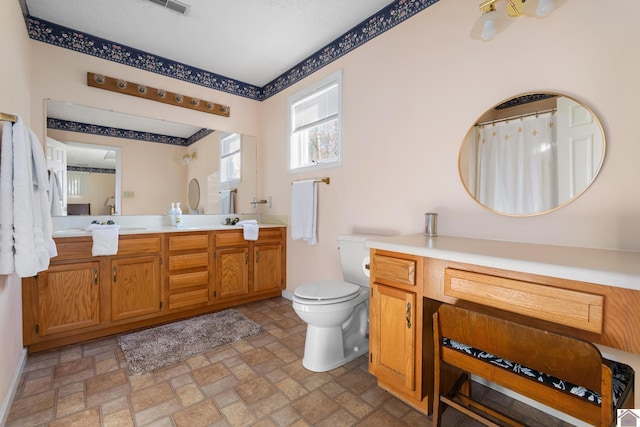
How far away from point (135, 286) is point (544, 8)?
320 centimetres

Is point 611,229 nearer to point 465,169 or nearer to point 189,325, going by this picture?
point 465,169

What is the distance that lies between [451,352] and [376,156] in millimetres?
1500

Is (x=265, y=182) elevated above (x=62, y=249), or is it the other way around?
(x=265, y=182)

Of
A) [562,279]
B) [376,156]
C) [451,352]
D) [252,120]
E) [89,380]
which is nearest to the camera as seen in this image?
[562,279]

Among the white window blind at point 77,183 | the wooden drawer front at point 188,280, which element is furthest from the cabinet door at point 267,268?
the white window blind at point 77,183

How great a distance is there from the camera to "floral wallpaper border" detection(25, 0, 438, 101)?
222 cm

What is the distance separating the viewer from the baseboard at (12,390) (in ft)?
4.65

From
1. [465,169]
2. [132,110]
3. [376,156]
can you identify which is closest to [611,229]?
[465,169]

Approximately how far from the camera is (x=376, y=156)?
2.32 metres

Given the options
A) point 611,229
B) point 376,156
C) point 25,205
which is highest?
point 376,156

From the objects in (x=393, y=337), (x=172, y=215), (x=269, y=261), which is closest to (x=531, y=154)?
(x=393, y=337)

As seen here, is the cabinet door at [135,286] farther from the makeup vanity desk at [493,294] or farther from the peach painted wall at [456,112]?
the makeup vanity desk at [493,294]

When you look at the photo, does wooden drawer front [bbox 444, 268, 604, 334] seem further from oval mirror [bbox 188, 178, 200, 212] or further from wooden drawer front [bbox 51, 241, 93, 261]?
oval mirror [bbox 188, 178, 200, 212]

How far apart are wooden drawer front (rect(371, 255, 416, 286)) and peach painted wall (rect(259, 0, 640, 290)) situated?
0.56 meters
